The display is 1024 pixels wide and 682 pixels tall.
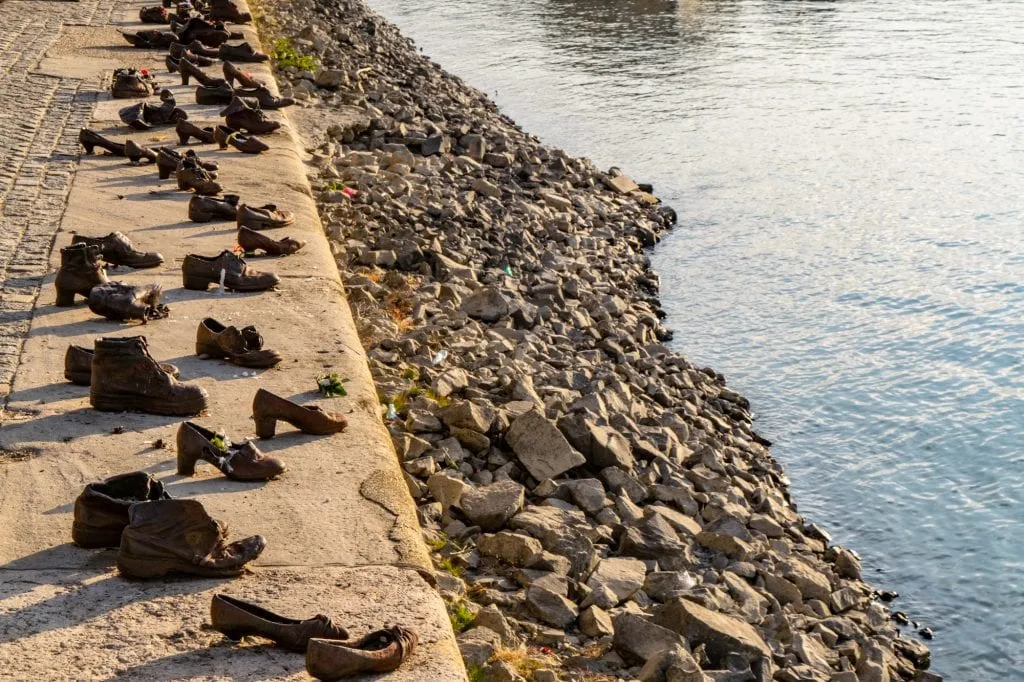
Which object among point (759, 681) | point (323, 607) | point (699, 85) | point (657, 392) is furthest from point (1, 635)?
point (699, 85)

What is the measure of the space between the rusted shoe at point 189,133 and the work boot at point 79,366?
163 inches

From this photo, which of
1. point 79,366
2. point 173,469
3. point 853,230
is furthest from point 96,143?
point 853,230

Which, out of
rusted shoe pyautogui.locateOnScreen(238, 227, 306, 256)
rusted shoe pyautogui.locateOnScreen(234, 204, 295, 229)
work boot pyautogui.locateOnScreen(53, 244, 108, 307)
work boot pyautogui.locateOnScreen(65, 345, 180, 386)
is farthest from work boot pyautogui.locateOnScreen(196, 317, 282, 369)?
rusted shoe pyautogui.locateOnScreen(234, 204, 295, 229)

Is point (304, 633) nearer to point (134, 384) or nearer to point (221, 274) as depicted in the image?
point (134, 384)

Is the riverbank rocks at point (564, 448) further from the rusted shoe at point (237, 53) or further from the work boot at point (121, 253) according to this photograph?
the work boot at point (121, 253)

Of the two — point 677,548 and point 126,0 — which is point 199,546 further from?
point 126,0

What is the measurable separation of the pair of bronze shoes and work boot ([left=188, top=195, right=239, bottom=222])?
4130mm

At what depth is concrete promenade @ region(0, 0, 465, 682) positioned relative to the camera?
341 cm

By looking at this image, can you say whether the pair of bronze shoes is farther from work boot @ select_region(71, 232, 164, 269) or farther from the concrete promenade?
work boot @ select_region(71, 232, 164, 269)

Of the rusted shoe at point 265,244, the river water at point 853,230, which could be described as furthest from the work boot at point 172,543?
the river water at point 853,230

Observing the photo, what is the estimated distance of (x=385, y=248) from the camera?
8906 millimetres

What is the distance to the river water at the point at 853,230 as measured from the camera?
799 centimetres

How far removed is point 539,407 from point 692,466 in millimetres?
1318

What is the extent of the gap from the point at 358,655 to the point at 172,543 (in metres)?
0.79
